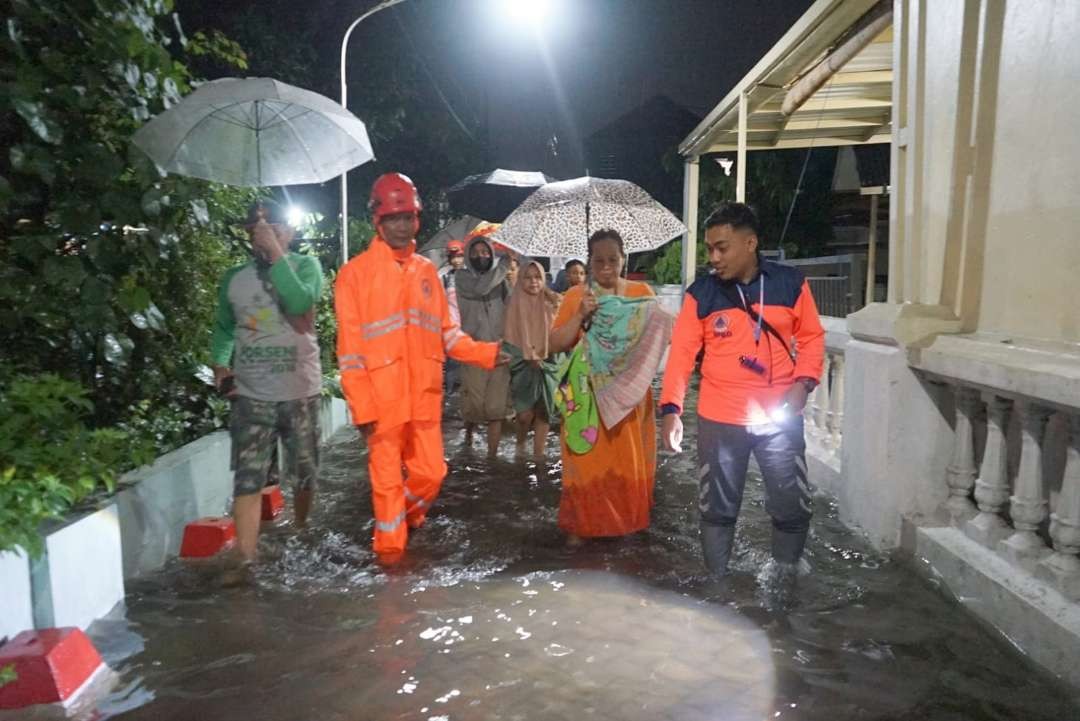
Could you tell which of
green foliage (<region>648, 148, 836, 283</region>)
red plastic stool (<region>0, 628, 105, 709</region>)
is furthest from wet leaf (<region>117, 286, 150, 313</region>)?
green foliage (<region>648, 148, 836, 283</region>)

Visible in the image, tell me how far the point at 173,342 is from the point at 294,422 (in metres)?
1.55

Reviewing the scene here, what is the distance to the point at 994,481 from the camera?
3725mm

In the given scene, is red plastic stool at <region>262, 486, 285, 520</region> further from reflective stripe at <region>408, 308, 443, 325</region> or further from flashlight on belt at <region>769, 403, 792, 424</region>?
flashlight on belt at <region>769, 403, 792, 424</region>

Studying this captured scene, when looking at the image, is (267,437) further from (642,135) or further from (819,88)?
(642,135)

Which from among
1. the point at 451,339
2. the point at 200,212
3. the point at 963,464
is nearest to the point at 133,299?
the point at 200,212

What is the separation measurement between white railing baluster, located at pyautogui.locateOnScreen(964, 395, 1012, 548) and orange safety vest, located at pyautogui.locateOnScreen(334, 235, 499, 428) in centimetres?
275

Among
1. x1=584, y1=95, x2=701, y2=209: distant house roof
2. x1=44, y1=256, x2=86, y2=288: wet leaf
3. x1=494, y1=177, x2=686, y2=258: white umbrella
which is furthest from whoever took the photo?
x1=584, y1=95, x2=701, y2=209: distant house roof

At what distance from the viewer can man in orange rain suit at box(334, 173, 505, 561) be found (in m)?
4.25

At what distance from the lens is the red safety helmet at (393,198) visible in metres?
4.28

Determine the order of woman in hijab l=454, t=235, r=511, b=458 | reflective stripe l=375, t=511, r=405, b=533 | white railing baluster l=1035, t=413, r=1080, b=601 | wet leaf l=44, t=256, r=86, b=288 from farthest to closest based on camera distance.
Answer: woman in hijab l=454, t=235, r=511, b=458
reflective stripe l=375, t=511, r=405, b=533
wet leaf l=44, t=256, r=86, b=288
white railing baluster l=1035, t=413, r=1080, b=601

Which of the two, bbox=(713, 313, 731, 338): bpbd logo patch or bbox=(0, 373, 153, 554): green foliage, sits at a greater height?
bbox=(713, 313, 731, 338): bpbd logo patch

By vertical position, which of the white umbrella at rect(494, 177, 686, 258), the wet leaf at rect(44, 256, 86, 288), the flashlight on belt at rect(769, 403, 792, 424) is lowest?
the flashlight on belt at rect(769, 403, 792, 424)

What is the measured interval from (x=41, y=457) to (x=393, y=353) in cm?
164

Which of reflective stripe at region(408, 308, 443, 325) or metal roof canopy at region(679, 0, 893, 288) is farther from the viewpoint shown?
metal roof canopy at region(679, 0, 893, 288)
